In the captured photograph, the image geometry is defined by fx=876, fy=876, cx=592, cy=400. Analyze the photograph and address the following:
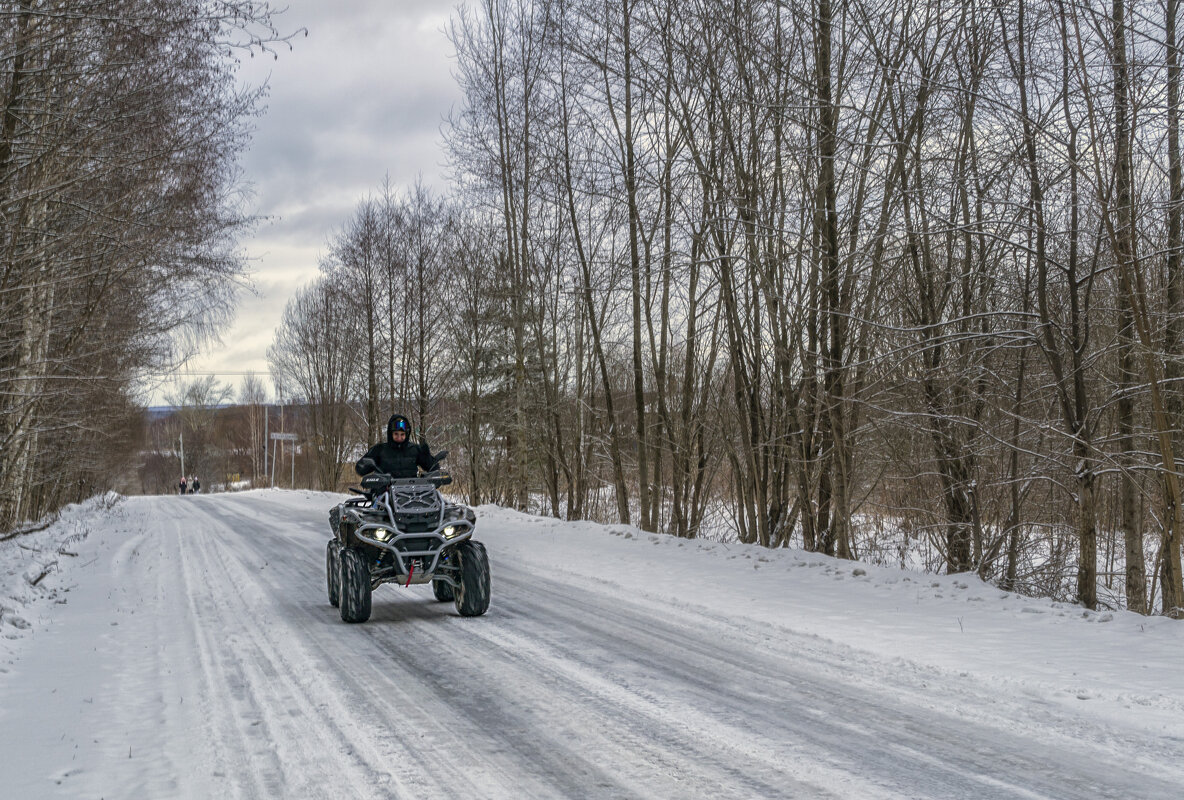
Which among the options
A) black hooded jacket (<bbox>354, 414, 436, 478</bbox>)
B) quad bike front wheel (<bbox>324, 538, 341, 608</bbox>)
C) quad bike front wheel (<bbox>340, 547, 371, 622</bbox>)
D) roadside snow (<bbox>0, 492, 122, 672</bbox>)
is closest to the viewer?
roadside snow (<bbox>0, 492, 122, 672</bbox>)

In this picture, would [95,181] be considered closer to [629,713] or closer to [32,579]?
[32,579]

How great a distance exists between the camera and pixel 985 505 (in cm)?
1362

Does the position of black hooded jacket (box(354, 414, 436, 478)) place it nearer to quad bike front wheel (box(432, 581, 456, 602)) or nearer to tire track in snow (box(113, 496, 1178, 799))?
quad bike front wheel (box(432, 581, 456, 602))

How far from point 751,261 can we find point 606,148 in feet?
19.2

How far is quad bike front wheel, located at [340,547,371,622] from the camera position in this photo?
8172 millimetres

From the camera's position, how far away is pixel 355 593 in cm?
819

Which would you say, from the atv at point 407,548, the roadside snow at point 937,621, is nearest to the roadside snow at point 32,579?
the atv at point 407,548

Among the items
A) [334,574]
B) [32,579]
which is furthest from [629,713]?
[32,579]

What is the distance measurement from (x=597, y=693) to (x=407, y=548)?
3.50 metres

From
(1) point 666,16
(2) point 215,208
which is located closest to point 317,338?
A: (2) point 215,208

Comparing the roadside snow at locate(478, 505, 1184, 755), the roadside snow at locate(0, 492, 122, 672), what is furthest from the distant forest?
the roadside snow at locate(478, 505, 1184, 755)

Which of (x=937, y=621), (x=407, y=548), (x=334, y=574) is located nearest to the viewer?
(x=937, y=621)

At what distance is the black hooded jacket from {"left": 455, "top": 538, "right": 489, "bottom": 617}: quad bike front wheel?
1454 mm

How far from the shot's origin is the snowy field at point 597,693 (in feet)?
13.5
